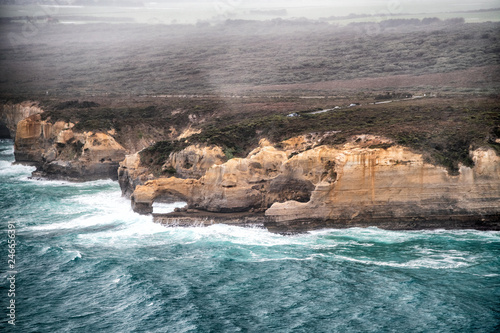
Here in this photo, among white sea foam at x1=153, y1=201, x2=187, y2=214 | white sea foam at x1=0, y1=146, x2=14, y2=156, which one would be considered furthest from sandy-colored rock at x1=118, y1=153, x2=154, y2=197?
white sea foam at x1=0, y1=146, x2=14, y2=156

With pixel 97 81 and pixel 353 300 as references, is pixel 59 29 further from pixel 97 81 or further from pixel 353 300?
pixel 353 300

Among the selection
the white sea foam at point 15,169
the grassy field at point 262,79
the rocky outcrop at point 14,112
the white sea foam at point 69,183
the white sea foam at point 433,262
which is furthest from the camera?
the rocky outcrop at point 14,112

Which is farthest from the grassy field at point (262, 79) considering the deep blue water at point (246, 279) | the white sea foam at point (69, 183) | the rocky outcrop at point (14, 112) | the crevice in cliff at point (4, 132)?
the deep blue water at point (246, 279)

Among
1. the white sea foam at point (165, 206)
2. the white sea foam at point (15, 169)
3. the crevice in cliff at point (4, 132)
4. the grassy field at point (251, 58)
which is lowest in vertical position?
the white sea foam at point (165, 206)

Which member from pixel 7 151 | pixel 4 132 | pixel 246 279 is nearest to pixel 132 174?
pixel 246 279

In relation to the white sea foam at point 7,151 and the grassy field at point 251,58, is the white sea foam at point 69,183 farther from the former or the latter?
the grassy field at point 251,58

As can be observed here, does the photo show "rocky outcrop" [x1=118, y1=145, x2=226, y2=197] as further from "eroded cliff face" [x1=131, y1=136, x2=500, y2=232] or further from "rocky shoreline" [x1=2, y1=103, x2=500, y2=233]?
"eroded cliff face" [x1=131, y1=136, x2=500, y2=232]

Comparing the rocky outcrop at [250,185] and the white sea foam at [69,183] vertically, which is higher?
the rocky outcrop at [250,185]

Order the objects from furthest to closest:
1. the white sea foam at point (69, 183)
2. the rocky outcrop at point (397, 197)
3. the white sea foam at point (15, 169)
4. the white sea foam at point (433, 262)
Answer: the white sea foam at point (15, 169)
the white sea foam at point (69, 183)
the rocky outcrop at point (397, 197)
the white sea foam at point (433, 262)
